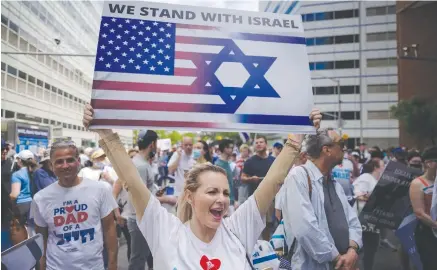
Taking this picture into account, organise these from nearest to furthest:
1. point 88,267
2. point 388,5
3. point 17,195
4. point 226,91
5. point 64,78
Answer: point 226,91 < point 88,267 < point 17,195 < point 64,78 < point 388,5

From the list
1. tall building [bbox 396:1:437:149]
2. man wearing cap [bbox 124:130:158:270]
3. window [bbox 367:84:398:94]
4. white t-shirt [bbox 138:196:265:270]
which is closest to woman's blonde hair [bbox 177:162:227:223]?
white t-shirt [bbox 138:196:265:270]

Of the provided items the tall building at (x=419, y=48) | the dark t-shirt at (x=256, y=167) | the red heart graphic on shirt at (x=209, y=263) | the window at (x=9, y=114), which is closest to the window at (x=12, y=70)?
the window at (x=9, y=114)

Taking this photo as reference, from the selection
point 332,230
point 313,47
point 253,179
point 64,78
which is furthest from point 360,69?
point 332,230

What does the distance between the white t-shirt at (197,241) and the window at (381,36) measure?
60164 mm

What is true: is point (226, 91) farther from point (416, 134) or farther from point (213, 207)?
point (416, 134)

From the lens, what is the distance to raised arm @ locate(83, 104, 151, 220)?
2.32 meters

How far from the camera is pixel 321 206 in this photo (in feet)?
10.8

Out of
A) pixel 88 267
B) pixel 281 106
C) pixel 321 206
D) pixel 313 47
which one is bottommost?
pixel 88 267

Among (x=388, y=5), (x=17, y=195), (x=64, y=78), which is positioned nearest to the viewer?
(x=17, y=195)

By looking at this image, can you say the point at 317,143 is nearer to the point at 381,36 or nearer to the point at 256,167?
the point at 256,167

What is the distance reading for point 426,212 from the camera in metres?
4.58

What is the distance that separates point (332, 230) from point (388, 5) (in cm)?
6021

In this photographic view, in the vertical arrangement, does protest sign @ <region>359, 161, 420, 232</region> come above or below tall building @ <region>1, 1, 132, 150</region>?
below

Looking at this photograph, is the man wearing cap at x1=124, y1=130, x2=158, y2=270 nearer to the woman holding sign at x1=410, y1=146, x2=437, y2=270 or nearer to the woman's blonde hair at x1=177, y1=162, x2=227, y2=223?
the woman's blonde hair at x1=177, y1=162, x2=227, y2=223
